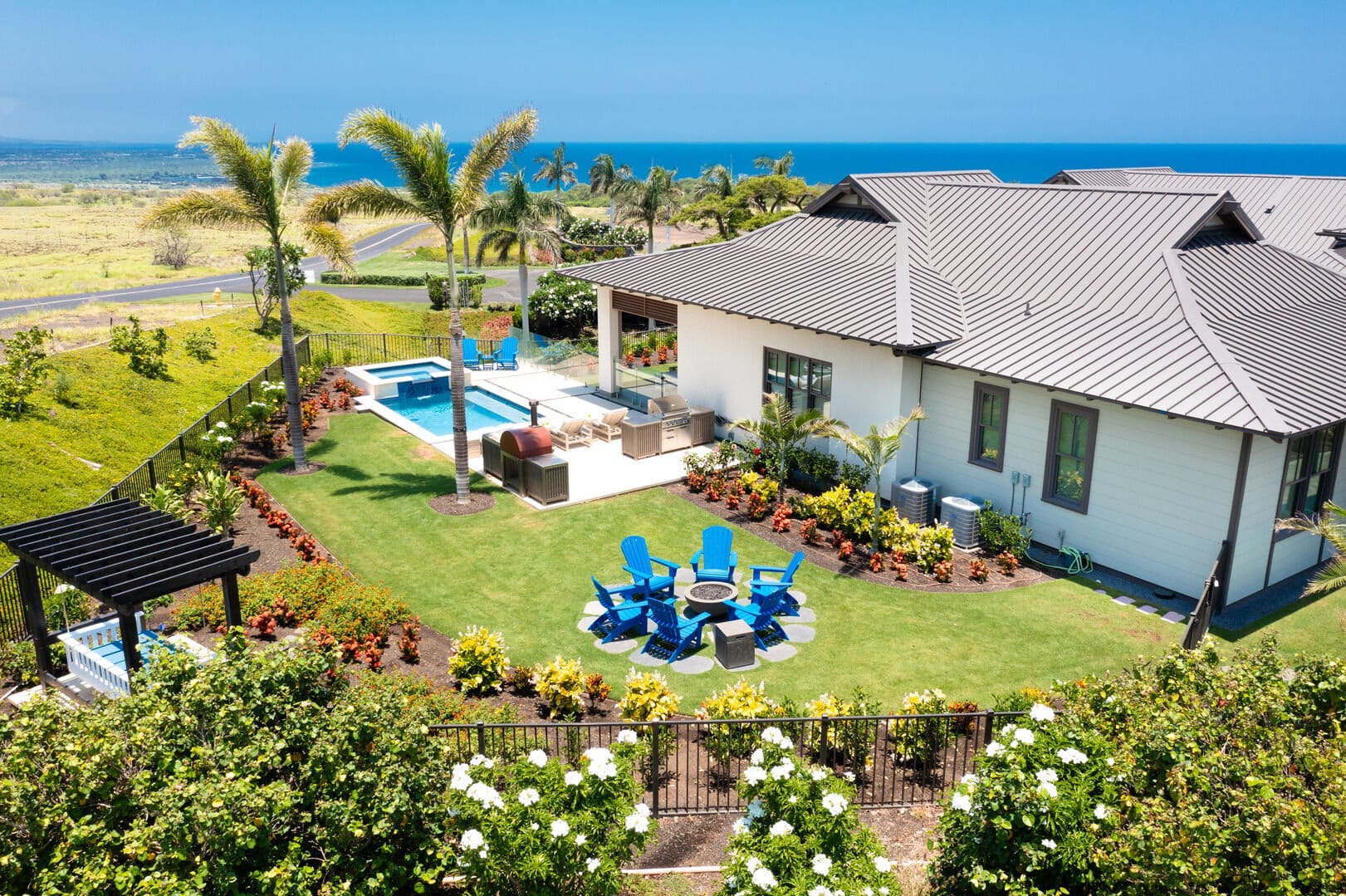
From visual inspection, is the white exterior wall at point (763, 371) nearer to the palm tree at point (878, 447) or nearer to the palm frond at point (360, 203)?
the palm tree at point (878, 447)

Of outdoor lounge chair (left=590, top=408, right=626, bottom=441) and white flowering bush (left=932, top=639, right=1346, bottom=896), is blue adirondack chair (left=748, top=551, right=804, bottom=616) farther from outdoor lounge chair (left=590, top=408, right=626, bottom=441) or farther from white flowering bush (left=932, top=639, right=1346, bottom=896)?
outdoor lounge chair (left=590, top=408, right=626, bottom=441)

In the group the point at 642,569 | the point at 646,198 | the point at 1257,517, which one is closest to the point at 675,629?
the point at 642,569

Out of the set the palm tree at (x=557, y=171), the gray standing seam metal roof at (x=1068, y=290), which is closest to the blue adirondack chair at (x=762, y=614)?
the gray standing seam metal roof at (x=1068, y=290)

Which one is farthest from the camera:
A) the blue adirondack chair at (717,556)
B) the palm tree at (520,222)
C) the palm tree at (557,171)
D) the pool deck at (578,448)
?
the palm tree at (557,171)


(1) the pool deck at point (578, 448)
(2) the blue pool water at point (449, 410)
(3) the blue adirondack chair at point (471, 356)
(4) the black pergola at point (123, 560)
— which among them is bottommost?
(2) the blue pool water at point (449, 410)

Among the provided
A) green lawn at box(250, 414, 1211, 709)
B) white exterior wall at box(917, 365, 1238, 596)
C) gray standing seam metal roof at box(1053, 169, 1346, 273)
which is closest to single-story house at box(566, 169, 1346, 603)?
white exterior wall at box(917, 365, 1238, 596)

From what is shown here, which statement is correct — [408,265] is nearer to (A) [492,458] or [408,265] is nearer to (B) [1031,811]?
(A) [492,458]
